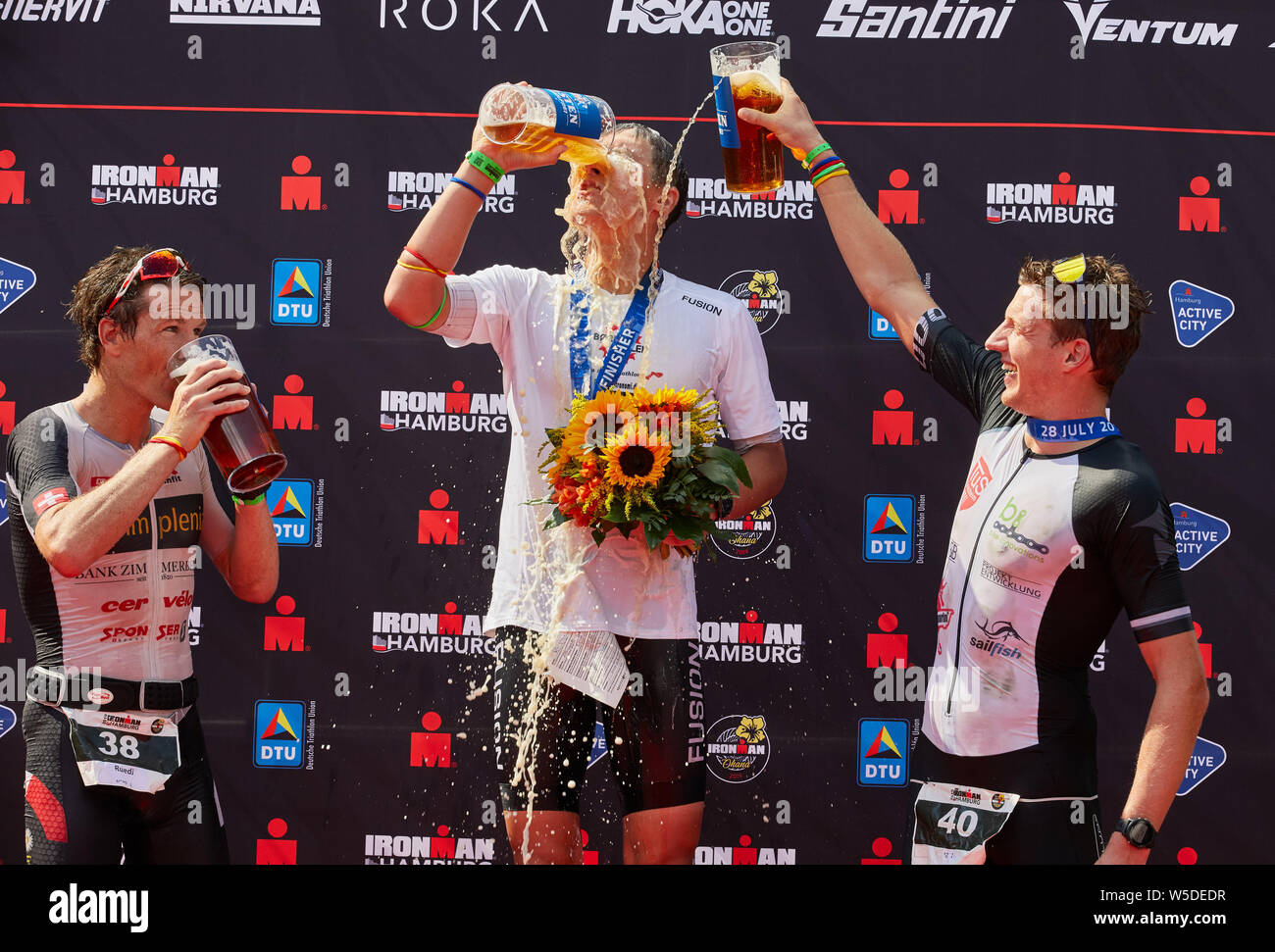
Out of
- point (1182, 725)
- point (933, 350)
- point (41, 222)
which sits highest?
point (41, 222)

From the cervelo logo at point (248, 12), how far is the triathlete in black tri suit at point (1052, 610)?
8.87ft

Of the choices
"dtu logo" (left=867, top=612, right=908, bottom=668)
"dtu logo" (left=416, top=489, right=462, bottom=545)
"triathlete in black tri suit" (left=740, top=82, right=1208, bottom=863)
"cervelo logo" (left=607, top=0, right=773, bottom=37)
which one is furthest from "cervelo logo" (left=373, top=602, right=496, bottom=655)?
"cervelo logo" (left=607, top=0, right=773, bottom=37)

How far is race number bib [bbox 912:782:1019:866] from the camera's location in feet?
8.13

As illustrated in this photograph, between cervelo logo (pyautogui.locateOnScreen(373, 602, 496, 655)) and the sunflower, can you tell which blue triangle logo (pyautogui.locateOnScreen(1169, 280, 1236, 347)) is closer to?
the sunflower

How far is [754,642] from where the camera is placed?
4.05 m

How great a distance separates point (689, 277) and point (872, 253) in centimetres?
122

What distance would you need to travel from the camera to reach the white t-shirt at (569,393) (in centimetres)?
274

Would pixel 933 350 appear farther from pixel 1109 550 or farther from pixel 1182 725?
pixel 1182 725

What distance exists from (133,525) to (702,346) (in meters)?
1.40

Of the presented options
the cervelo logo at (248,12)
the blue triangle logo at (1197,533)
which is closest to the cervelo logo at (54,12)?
the cervelo logo at (248,12)

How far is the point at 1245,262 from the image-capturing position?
4.00 metres

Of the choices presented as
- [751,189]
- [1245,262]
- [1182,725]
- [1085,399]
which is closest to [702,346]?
Answer: [751,189]

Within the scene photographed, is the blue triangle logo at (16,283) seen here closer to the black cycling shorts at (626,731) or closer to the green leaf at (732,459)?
the black cycling shorts at (626,731)

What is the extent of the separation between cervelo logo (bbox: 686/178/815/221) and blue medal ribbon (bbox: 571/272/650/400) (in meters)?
1.33
